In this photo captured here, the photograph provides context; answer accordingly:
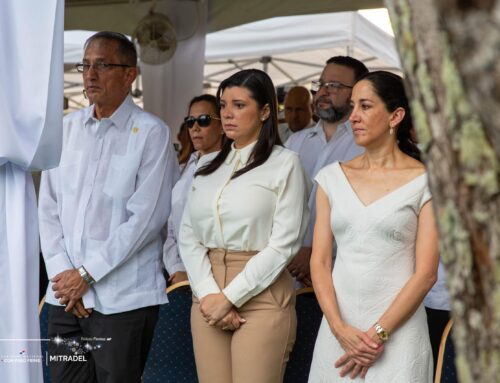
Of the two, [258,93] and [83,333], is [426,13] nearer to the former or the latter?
[258,93]

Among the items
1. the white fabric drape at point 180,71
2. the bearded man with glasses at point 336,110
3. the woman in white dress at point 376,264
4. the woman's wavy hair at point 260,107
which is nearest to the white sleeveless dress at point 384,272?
the woman in white dress at point 376,264

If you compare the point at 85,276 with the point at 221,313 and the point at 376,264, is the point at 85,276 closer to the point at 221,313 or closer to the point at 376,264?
the point at 221,313

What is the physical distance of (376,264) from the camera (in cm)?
337

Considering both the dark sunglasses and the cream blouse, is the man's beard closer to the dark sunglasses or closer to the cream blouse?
the dark sunglasses

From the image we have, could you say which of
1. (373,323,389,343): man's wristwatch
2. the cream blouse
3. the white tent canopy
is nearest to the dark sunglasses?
the cream blouse

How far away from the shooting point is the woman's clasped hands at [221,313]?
3668 mm

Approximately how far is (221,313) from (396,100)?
114 centimetres

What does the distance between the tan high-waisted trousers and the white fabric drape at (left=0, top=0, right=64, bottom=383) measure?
28.3 inches

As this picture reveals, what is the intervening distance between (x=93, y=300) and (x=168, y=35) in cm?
397

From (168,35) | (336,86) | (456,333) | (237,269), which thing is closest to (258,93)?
(237,269)

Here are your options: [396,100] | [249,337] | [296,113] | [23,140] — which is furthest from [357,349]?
[296,113]

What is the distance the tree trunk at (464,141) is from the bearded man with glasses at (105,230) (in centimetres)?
305

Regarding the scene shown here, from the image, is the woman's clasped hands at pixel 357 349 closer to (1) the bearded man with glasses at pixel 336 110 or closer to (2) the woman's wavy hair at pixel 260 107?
(2) the woman's wavy hair at pixel 260 107

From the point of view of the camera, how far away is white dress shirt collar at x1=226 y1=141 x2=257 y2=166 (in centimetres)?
391
